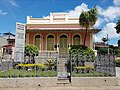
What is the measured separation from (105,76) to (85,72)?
1127 millimetres

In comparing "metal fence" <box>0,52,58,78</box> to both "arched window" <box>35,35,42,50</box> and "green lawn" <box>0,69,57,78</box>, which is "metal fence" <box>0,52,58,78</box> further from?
"arched window" <box>35,35,42,50</box>

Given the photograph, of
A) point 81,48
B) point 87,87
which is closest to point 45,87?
point 87,87

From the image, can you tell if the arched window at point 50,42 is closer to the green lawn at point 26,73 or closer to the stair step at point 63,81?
the green lawn at point 26,73

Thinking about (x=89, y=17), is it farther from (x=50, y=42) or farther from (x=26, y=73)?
(x=26, y=73)

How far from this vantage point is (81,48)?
58.4ft

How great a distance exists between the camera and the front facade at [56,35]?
73.3ft

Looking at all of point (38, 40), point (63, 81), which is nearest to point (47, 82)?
point (63, 81)

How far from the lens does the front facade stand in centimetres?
2234

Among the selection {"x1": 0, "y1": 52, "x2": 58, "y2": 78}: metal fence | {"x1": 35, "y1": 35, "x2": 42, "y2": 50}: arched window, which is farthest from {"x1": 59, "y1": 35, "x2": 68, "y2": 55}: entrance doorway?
{"x1": 0, "y1": 52, "x2": 58, "y2": 78}: metal fence

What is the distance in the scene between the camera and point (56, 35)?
73.7 feet

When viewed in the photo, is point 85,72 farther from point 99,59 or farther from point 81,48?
point 81,48

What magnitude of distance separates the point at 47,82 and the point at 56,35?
13451 millimetres

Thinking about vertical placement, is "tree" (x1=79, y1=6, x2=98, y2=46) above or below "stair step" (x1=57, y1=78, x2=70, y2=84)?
above

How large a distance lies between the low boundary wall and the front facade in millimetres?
12685
